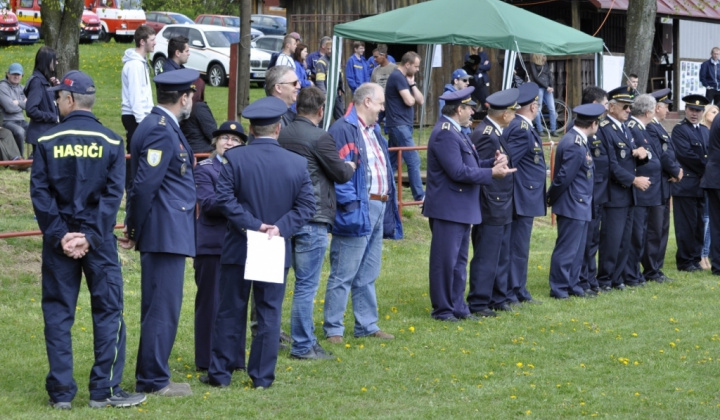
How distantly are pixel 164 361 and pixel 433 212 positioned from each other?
3.48m

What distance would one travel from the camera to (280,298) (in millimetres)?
7613

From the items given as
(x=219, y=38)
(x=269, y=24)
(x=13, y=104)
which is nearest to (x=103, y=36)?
(x=269, y=24)

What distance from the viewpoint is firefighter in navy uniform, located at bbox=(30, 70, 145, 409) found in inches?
265

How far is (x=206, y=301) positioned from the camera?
26.3ft

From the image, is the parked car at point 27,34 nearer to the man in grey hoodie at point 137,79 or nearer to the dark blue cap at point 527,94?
the man in grey hoodie at point 137,79

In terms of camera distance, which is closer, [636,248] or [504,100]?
[504,100]

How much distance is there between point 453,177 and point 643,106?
3.30 m

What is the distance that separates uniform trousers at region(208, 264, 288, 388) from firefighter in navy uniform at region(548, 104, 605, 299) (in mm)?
4441

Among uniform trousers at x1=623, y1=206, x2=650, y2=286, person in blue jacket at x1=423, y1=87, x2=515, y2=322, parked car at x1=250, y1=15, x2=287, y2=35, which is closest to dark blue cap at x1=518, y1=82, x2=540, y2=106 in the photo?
person in blue jacket at x1=423, y1=87, x2=515, y2=322

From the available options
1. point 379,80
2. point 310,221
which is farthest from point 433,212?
point 379,80

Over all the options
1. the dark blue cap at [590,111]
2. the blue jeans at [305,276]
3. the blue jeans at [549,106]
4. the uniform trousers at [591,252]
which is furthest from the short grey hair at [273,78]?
the blue jeans at [549,106]

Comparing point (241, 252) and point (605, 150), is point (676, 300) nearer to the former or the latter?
point (605, 150)

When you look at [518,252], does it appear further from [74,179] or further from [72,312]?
[74,179]

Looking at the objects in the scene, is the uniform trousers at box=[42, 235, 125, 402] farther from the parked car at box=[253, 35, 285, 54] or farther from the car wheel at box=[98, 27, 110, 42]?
the car wheel at box=[98, 27, 110, 42]
